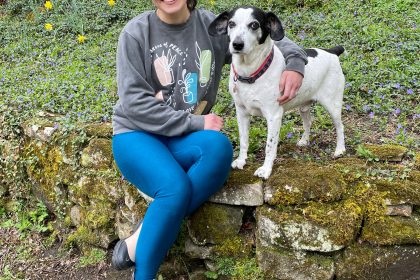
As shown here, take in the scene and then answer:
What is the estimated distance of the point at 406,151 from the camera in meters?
3.05

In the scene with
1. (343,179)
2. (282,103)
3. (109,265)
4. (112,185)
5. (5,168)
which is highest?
(282,103)

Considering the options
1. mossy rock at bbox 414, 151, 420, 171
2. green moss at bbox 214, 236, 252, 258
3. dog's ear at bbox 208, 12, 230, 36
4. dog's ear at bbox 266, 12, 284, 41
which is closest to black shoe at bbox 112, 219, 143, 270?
green moss at bbox 214, 236, 252, 258

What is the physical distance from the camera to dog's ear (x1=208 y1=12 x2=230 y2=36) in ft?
8.63

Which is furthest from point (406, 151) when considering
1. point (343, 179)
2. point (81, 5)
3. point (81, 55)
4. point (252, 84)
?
point (81, 5)

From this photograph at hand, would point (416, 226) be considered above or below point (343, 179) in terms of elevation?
→ below

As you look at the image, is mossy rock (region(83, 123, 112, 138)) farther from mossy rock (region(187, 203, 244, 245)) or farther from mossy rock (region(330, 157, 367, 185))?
mossy rock (region(330, 157, 367, 185))

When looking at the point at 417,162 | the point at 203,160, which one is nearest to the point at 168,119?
the point at 203,160

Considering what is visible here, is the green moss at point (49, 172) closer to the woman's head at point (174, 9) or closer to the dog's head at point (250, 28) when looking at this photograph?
the woman's head at point (174, 9)

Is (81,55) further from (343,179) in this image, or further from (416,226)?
(416,226)

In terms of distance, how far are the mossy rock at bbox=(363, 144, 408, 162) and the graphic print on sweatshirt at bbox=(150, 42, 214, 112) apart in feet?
4.06

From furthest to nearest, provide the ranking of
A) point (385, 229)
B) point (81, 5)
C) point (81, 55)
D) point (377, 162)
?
point (81, 5) < point (81, 55) < point (377, 162) < point (385, 229)

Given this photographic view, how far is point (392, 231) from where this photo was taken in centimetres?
259

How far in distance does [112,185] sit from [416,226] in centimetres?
206

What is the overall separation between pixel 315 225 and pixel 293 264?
0.29 meters
